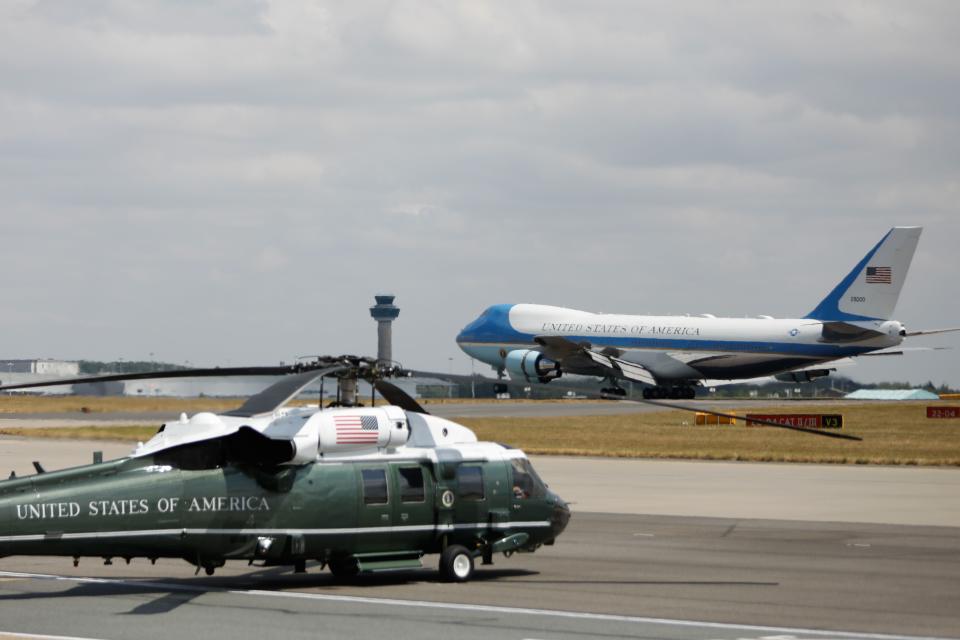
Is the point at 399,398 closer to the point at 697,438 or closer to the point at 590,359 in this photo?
the point at 697,438

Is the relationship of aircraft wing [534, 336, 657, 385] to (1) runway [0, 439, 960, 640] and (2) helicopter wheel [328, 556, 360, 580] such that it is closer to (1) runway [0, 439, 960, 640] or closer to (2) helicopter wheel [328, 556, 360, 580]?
(1) runway [0, 439, 960, 640]

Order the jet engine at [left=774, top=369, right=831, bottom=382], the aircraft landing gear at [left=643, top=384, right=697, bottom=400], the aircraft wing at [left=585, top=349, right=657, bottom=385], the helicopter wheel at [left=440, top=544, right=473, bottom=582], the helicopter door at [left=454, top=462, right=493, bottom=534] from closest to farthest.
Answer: the helicopter wheel at [left=440, top=544, right=473, bottom=582], the helicopter door at [left=454, top=462, right=493, bottom=534], the aircraft wing at [left=585, top=349, right=657, bottom=385], the jet engine at [left=774, top=369, right=831, bottom=382], the aircraft landing gear at [left=643, top=384, right=697, bottom=400]

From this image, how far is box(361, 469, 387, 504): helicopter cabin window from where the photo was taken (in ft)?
61.4

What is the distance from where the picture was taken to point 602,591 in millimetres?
18766

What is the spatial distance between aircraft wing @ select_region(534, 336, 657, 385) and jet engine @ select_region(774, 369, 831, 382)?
9.12 metres

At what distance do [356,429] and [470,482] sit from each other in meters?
1.96

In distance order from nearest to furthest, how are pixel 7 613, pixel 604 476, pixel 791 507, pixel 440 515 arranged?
pixel 7 613
pixel 440 515
pixel 791 507
pixel 604 476

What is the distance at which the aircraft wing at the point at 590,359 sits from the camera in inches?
3361

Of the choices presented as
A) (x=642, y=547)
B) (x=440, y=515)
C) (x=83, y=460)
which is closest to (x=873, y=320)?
(x=83, y=460)

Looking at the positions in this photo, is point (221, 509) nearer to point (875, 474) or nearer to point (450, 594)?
point (450, 594)

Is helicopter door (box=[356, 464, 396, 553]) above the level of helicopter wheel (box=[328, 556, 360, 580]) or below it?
above

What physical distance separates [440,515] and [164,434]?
394 centimetres

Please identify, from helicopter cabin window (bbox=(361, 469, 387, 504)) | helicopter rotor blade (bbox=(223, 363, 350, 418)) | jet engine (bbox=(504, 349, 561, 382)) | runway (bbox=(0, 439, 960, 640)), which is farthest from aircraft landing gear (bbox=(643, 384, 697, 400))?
helicopter rotor blade (bbox=(223, 363, 350, 418))

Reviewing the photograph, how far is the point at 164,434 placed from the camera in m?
18.1
